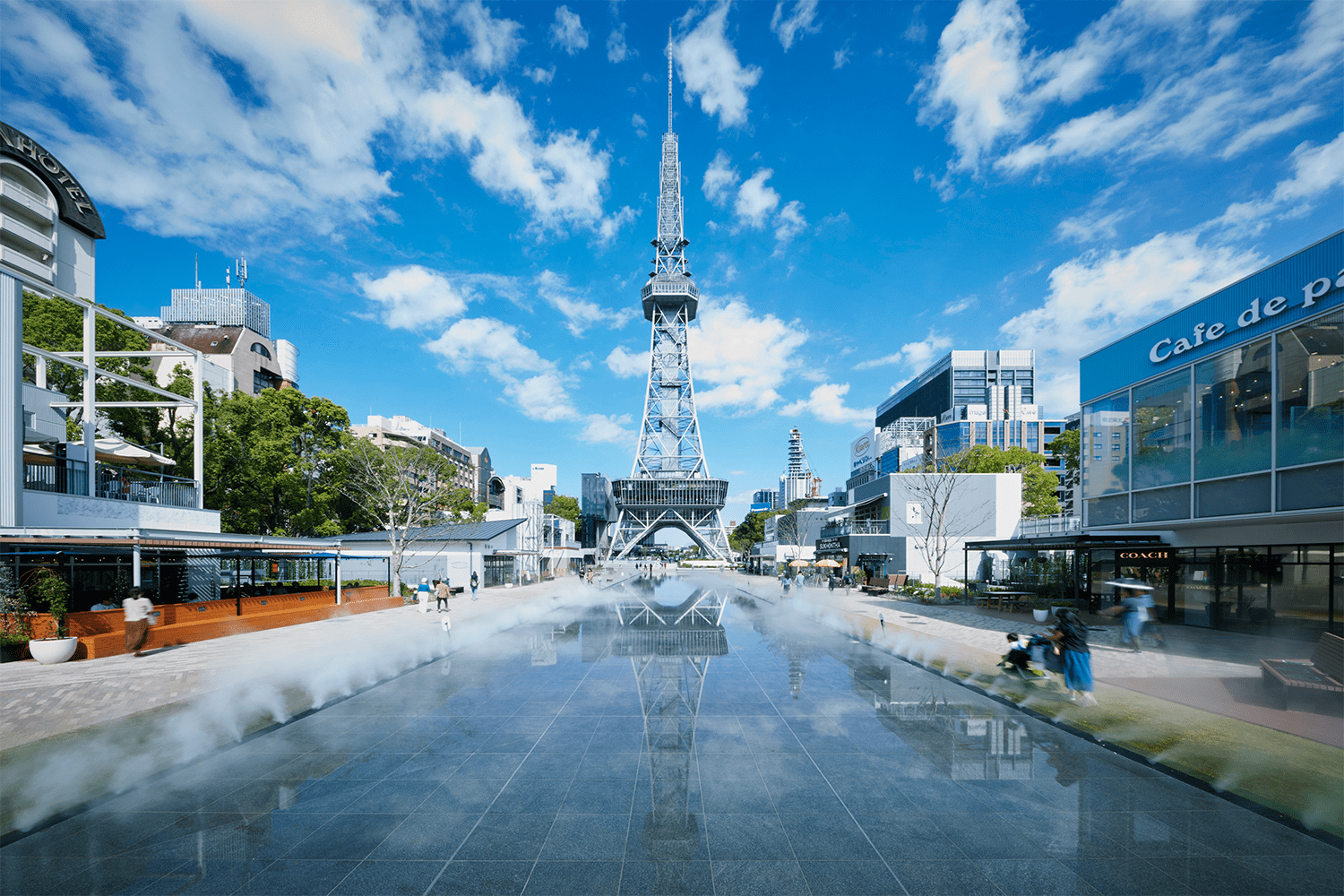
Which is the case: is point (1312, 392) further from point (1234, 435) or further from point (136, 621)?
point (136, 621)

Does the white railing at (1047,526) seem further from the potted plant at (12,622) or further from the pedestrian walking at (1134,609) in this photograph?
the potted plant at (12,622)

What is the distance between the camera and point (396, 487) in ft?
115

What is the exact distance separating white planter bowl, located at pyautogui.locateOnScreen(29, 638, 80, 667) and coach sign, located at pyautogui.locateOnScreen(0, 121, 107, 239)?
981 inches

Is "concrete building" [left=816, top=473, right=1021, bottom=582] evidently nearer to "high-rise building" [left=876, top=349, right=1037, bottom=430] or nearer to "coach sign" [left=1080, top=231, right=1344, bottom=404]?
"coach sign" [left=1080, top=231, right=1344, bottom=404]

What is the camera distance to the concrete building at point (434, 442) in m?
103

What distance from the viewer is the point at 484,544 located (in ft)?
131

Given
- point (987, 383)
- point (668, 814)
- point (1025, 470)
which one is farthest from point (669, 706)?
point (987, 383)

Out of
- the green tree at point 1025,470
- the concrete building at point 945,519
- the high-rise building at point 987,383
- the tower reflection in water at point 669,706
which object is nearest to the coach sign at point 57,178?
the tower reflection in water at point 669,706

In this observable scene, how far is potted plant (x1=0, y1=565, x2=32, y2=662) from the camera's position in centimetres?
1270

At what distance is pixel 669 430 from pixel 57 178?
91988 mm

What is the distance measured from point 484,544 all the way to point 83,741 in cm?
3297

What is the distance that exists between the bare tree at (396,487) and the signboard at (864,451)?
109 metres

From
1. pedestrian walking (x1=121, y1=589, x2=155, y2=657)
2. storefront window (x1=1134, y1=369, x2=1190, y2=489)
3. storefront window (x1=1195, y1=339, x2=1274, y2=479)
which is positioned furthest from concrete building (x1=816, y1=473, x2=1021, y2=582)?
pedestrian walking (x1=121, y1=589, x2=155, y2=657)

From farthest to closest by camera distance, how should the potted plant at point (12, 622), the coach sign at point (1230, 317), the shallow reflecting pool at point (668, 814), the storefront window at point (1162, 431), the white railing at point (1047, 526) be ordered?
the white railing at point (1047, 526), the storefront window at point (1162, 431), the coach sign at point (1230, 317), the potted plant at point (12, 622), the shallow reflecting pool at point (668, 814)
